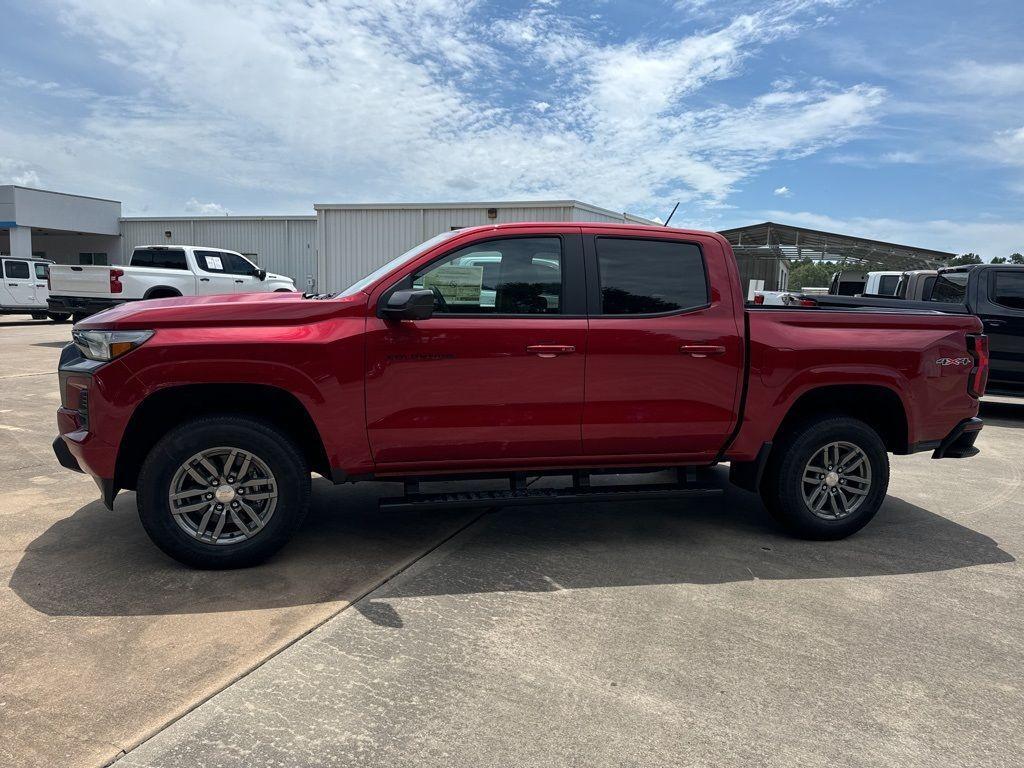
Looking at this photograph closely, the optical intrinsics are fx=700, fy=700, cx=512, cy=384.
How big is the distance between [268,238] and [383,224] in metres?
11.1

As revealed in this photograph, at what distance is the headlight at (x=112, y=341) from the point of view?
350 centimetres

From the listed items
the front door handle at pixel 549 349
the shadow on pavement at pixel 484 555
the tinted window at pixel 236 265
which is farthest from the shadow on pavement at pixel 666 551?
the tinted window at pixel 236 265

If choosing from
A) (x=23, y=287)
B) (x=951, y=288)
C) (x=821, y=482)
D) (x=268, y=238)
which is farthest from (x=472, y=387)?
(x=268, y=238)

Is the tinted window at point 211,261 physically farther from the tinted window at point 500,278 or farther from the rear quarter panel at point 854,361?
the rear quarter panel at point 854,361

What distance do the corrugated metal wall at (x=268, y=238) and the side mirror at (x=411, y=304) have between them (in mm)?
23610

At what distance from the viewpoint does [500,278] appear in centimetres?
398

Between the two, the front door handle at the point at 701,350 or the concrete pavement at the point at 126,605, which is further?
the front door handle at the point at 701,350

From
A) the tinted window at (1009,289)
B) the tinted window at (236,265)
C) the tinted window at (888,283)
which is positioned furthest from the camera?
the tinted window at (236,265)

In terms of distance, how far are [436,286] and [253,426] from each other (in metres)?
1.23

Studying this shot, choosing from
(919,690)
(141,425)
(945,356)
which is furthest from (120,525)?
(945,356)

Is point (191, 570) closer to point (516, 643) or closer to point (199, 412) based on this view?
point (199, 412)

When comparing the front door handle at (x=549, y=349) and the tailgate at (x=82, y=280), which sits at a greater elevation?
the tailgate at (x=82, y=280)

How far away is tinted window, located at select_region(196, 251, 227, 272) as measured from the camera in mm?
15617

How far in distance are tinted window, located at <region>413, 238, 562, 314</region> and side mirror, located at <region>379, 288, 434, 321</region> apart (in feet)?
0.71
